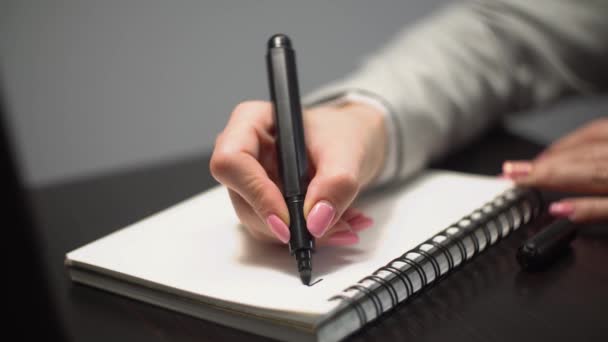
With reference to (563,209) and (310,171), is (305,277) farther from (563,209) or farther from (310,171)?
(563,209)

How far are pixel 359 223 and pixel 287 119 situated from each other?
0.37 feet

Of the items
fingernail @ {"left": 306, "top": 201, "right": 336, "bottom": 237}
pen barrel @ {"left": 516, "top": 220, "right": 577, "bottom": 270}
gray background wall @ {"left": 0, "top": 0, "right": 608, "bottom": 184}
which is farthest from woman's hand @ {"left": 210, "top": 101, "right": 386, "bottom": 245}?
gray background wall @ {"left": 0, "top": 0, "right": 608, "bottom": 184}

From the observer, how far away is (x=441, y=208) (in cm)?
51

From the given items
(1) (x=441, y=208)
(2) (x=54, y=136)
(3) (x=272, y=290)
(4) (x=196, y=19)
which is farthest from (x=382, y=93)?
(2) (x=54, y=136)

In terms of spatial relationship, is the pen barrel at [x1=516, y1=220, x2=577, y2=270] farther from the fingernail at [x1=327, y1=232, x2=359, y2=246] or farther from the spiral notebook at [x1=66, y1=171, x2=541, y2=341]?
the fingernail at [x1=327, y1=232, x2=359, y2=246]

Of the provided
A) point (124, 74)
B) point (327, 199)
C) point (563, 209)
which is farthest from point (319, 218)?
point (124, 74)

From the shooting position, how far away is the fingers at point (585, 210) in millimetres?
479

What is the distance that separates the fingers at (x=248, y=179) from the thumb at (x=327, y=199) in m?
0.02

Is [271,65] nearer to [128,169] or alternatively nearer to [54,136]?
[128,169]

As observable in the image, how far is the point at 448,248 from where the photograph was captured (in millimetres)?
409

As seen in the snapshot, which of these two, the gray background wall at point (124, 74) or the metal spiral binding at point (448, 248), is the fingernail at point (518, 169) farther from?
the gray background wall at point (124, 74)

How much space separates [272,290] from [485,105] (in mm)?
557

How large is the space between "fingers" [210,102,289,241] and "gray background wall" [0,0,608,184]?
0.45m

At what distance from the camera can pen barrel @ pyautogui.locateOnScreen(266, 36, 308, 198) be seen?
419mm
